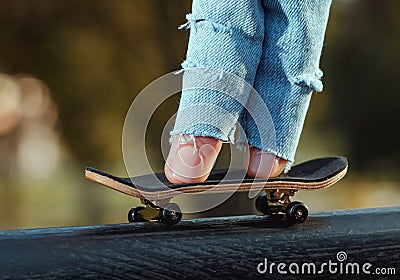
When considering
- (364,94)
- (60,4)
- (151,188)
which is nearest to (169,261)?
(151,188)

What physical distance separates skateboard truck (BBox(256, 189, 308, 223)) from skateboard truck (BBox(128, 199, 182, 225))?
12 centimetres

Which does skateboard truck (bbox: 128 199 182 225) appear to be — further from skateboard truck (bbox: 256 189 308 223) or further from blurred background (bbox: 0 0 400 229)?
blurred background (bbox: 0 0 400 229)

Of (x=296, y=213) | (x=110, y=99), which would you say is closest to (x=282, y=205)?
(x=296, y=213)

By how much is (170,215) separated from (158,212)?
2cm

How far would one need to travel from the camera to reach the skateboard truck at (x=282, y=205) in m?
0.75

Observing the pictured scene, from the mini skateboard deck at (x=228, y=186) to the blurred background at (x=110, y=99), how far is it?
153 cm

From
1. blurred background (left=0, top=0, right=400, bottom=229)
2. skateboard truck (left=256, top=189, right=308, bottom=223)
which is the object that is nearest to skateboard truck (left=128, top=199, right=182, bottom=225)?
skateboard truck (left=256, top=189, right=308, bottom=223)

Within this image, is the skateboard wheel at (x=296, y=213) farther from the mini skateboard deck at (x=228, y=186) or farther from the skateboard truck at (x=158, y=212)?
the skateboard truck at (x=158, y=212)

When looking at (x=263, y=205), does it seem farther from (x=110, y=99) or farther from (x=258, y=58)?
(x=110, y=99)

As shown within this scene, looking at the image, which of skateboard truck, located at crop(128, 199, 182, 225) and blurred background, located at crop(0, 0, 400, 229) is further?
blurred background, located at crop(0, 0, 400, 229)

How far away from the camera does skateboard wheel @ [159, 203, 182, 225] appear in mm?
695

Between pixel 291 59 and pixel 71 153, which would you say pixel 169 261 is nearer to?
pixel 291 59

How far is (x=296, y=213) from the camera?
0.75m

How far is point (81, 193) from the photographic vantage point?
267 cm
